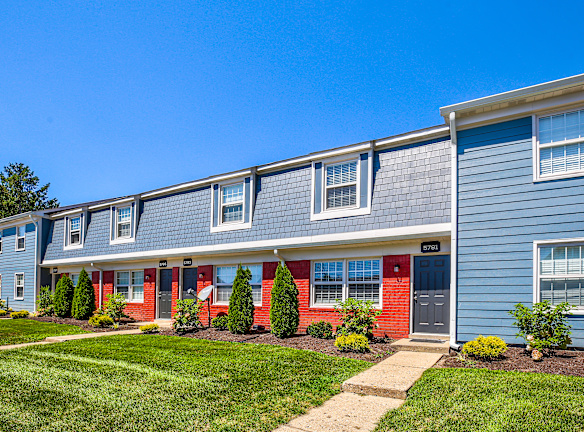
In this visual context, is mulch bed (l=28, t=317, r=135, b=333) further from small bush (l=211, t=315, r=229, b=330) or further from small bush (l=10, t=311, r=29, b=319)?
small bush (l=211, t=315, r=229, b=330)

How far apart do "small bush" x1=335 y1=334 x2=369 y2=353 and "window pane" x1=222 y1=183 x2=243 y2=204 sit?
6.39 metres

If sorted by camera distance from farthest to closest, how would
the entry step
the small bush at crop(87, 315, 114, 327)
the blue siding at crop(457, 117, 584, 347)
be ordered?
the small bush at crop(87, 315, 114, 327)
the entry step
the blue siding at crop(457, 117, 584, 347)

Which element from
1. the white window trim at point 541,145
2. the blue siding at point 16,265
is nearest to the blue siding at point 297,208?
the white window trim at point 541,145

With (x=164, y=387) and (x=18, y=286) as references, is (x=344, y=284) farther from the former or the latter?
(x=18, y=286)

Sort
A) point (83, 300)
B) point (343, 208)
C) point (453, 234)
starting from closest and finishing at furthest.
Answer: point (453, 234) < point (343, 208) < point (83, 300)

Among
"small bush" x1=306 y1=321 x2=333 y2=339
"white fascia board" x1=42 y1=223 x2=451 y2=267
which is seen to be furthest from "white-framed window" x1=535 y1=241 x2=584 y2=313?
"small bush" x1=306 y1=321 x2=333 y2=339

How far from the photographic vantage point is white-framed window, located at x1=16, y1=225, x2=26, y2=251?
2202cm

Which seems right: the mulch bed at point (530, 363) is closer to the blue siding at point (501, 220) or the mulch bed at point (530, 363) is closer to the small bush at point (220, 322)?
the blue siding at point (501, 220)

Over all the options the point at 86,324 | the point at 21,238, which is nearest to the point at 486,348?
the point at 86,324

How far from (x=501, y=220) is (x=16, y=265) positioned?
23900mm

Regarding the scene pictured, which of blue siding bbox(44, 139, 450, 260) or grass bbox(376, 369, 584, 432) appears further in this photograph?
blue siding bbox(44, 139, 450, 260)

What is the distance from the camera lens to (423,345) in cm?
855

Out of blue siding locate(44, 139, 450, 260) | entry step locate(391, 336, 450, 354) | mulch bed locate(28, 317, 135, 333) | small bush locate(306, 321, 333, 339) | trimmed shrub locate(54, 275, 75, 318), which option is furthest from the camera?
trimmed shrub locate(54, 275, 75, 318)

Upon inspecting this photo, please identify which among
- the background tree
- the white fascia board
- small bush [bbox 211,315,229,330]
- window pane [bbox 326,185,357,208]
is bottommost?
small bush [bbox 211,315,229,330]
